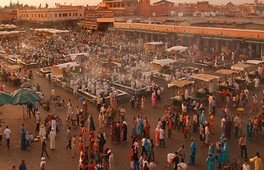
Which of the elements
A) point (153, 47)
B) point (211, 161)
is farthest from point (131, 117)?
point (153, 47)

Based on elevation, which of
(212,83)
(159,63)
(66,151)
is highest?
(159,63)

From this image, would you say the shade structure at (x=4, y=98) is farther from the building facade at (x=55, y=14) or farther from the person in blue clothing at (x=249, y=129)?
the building facade at (x=55, y=14)

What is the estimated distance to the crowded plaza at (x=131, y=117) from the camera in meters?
11.3

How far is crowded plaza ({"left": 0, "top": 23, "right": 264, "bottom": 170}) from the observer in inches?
A: 447

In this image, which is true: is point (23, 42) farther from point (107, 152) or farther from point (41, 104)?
point (107, 152)

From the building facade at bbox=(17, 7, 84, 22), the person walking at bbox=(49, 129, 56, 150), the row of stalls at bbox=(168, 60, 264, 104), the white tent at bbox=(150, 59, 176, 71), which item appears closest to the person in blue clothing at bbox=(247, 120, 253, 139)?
the row of stalls at bbox=(168, 60, 264, 104)

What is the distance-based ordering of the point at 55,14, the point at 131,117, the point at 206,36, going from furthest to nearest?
the point at 55,14 → the point at 206,36 → the point at 131,117

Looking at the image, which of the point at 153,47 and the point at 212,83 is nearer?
the point at 212,83

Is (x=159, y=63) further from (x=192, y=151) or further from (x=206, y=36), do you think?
(x=192, y=151)

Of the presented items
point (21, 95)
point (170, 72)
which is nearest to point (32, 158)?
point (21, 95)

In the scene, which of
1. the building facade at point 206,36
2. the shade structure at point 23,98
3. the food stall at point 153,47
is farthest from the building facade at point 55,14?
the shade structure at point 23,98

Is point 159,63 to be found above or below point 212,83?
above

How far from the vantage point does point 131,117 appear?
16016 mm

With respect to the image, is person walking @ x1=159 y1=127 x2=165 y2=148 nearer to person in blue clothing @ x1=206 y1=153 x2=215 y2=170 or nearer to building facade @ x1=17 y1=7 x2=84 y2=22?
person in blue clothing @ x1=206 y1=153 x2=215 y2=170
